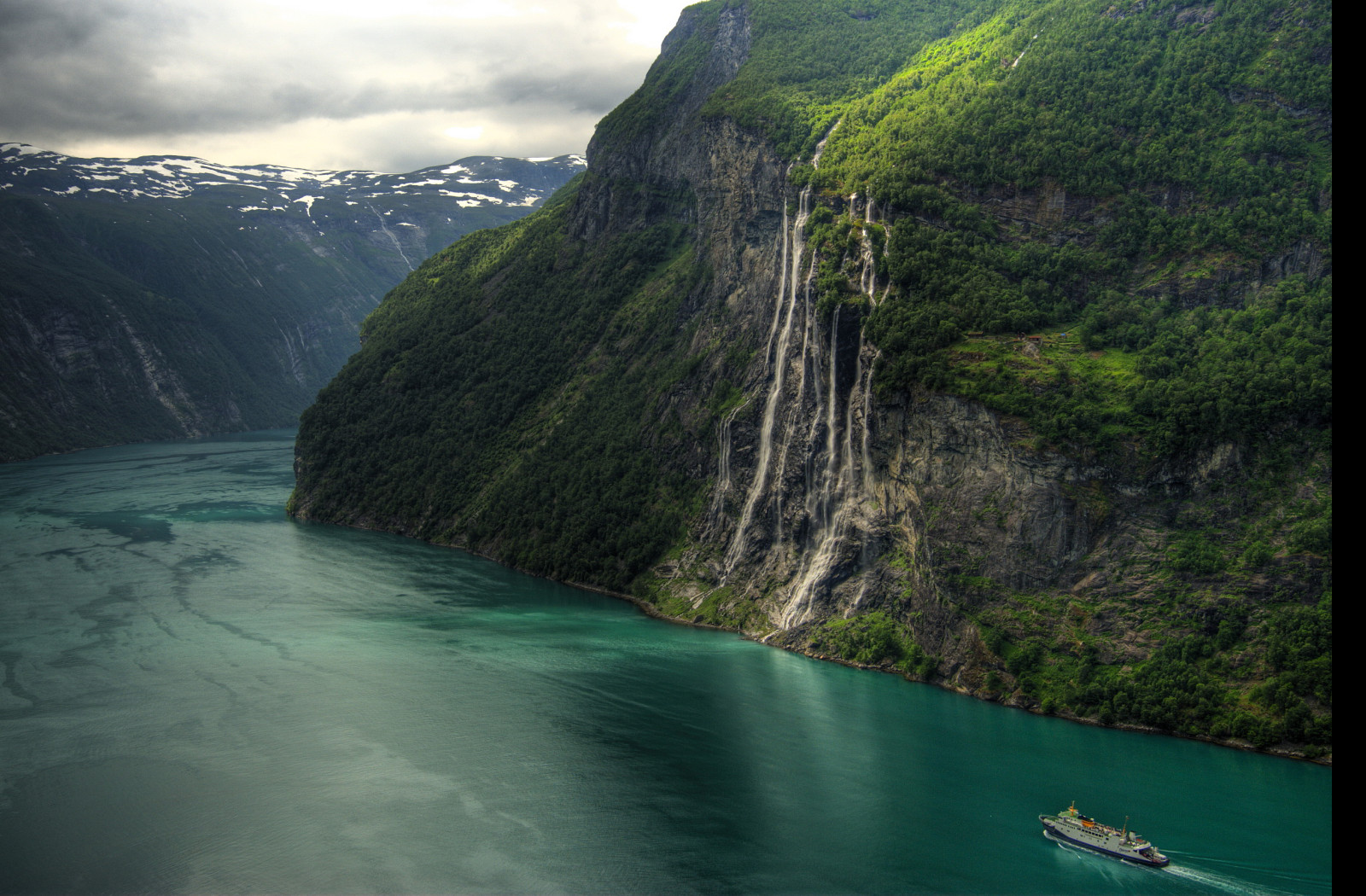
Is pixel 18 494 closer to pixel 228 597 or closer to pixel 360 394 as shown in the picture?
pixel 360 394

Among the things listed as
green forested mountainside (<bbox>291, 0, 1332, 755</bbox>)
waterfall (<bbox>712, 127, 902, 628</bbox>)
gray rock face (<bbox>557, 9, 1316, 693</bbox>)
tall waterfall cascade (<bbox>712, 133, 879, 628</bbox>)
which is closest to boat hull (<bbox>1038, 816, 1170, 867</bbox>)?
green forested mountainside (<bbox>291, 0, 1332, 755</bbox>)

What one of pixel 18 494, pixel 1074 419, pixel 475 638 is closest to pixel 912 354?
pixel 1074 419

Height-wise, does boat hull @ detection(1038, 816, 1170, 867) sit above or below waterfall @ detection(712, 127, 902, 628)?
below

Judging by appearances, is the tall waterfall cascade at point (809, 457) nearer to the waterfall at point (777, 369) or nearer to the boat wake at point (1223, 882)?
the waterfall at point (777, 369)

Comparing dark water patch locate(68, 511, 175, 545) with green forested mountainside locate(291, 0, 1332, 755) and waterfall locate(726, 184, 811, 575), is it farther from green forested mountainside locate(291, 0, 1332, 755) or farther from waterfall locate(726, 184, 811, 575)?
waterfall locate(726, 184, 811, 575)

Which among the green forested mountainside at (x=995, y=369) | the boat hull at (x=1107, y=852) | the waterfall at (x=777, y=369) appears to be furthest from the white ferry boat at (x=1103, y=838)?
the waterfall at (x=777, y=369)

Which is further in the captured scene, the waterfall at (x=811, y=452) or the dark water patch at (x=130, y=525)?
the dark water patch at (x=130, y=525)

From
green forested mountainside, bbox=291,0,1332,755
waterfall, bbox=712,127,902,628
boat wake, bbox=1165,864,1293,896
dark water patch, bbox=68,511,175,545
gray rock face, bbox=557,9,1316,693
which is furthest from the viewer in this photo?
dark water patch, bbox=68,511,175,545

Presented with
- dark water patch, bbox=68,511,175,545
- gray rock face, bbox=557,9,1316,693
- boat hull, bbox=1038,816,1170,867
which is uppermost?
gray rock face, bbox=557,9,1316,693
